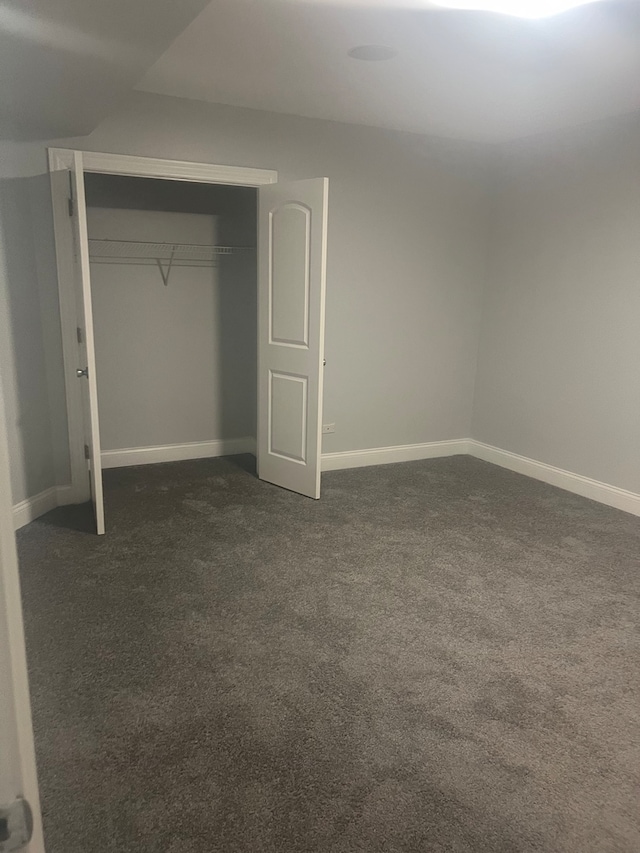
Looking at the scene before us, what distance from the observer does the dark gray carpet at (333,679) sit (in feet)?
5.93

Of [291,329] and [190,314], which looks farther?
[190,314]

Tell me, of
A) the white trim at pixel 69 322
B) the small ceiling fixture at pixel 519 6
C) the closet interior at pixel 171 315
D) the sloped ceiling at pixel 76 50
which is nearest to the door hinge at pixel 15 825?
the sloped ceiling at pixel 76 50

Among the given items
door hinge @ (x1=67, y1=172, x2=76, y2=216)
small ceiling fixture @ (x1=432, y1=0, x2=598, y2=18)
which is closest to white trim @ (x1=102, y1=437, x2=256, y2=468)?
door hinge @ (x1=67, y1=172, x2=76, y2=216)

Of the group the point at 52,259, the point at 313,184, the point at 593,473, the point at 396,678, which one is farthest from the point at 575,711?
the point at 52,259

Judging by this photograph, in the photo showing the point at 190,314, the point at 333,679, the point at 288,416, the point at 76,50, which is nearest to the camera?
the point at 76,50

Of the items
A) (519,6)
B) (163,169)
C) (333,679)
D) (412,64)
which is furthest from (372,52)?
(333,679)

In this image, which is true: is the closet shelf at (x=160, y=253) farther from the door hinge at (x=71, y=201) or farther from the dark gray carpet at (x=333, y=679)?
the dark gray carpet at (x=333, y=679)

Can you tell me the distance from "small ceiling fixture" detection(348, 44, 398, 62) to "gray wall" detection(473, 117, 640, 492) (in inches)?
74.9

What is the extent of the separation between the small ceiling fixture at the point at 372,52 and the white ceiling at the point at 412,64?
0.05m

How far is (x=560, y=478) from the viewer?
471 cm

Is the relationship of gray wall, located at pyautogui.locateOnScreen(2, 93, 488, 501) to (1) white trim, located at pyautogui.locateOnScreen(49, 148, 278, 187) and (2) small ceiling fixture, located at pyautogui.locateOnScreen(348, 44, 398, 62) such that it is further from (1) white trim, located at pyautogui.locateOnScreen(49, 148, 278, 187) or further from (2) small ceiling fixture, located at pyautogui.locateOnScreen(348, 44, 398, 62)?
(2) small ceiling fixture, located at pyautogui.locateOnScreen(348, 44, 398, 62)

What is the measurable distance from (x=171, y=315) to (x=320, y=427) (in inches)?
63.7

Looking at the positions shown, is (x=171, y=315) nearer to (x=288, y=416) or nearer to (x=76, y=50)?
(x=288, y=416)

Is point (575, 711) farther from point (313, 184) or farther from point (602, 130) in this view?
point (602, 130)
